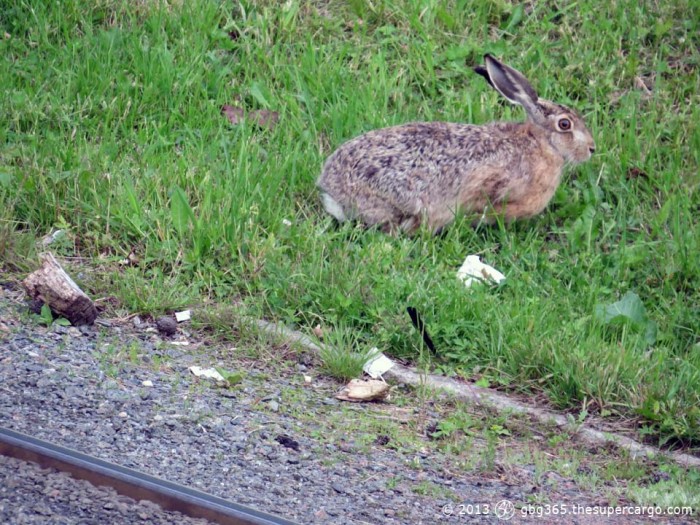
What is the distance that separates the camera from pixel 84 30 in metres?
8.49

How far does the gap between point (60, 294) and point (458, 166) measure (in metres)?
2.81

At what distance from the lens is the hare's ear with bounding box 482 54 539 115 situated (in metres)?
7.54

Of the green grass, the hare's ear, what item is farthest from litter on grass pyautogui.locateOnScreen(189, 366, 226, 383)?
the hare's ear

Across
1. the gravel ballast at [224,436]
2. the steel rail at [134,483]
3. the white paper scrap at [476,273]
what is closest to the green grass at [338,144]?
the white paper scrap at [476,273]

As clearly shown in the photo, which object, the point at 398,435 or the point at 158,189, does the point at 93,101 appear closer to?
the point at 158,189

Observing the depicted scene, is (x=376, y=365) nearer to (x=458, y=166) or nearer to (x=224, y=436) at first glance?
(x=224, y=436)

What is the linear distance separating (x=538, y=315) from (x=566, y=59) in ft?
10.7

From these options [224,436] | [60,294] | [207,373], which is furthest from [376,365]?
[60,294]

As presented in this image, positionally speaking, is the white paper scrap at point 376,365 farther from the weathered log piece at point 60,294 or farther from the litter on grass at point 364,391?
the weathered log piece at point 60,294

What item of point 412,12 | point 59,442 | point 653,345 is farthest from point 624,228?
point 59,442

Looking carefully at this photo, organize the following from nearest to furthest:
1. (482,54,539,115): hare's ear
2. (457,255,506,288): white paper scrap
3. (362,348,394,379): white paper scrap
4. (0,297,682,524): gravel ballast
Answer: (0,297,682,524): gravel ballast → (362,348,394,379): white paper scrap → (457,255,506,288): white paper scrap → (482,54,539,115): hare's ear

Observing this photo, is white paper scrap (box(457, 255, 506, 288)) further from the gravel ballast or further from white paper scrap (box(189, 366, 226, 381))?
white paper scrap (box(189, 366, 226, 381))

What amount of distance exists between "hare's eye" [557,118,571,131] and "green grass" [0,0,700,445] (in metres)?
0.39

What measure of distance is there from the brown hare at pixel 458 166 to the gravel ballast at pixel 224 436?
1.63m
